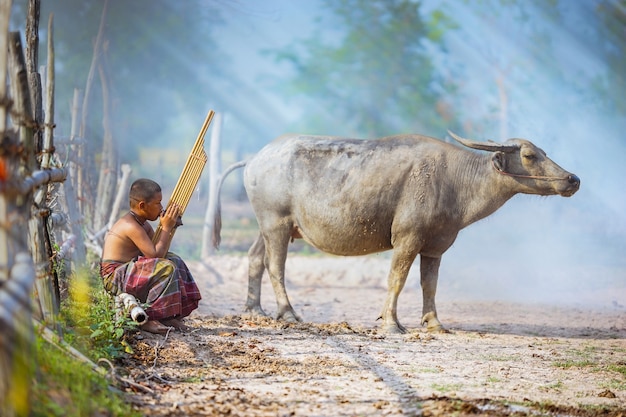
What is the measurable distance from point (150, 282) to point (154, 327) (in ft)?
1.11

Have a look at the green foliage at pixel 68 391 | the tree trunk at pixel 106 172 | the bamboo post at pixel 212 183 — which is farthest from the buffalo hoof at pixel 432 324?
the bamboo post at pixel 212 183

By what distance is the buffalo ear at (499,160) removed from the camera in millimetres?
7609

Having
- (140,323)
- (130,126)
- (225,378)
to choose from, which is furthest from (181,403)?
(130,126)

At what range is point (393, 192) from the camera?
754 cm

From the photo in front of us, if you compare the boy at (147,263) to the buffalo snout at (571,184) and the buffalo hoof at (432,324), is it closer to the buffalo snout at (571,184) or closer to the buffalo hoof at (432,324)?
the buffalo hoof at (432,324)

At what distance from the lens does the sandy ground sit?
4383 millimetres

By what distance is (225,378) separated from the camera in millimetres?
4938

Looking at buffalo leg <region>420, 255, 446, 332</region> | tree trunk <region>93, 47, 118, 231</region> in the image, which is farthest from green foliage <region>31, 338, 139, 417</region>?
tree trunk <region>93, 47, 118, 231</region>

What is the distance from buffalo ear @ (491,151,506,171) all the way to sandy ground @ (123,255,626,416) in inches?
63.9

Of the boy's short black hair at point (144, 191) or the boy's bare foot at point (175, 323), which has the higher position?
the boy's short black hair at point (144, 191)

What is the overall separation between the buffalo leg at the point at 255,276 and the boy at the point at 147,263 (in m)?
2.25

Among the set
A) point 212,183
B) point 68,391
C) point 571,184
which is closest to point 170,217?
point 68,391

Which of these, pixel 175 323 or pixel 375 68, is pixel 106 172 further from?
pixel 375 68

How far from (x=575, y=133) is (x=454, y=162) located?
9.56m
